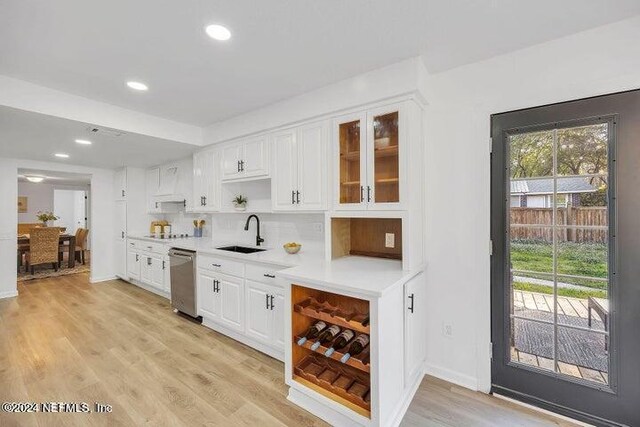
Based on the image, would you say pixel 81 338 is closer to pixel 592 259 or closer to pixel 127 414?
pixel 127 414

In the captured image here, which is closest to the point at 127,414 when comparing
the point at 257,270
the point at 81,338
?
the point at 257,270

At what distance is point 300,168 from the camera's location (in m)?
2.73

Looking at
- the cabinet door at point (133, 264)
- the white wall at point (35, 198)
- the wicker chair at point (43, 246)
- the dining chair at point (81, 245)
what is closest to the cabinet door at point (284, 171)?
the cabinet door at point (133, 264)

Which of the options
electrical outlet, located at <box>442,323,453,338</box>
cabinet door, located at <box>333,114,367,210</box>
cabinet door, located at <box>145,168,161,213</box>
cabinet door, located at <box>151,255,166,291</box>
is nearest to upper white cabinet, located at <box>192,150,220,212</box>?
A: cabinet door, located at <box>151,255,166,291</box>

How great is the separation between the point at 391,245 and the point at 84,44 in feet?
8.90

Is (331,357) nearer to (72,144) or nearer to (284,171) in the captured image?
(284,171)

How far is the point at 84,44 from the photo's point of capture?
6.10 ft

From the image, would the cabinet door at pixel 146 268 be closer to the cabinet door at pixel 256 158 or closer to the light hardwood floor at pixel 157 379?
the light hardwood floor at pixel 157 379

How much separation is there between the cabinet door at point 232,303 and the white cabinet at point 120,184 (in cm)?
369

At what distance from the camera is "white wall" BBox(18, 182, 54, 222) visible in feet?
29.2

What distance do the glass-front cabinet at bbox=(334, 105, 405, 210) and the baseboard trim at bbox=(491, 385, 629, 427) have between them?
1566mm

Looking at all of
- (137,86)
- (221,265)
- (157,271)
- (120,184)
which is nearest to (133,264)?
(157,271)

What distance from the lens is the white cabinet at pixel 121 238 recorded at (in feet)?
17.5

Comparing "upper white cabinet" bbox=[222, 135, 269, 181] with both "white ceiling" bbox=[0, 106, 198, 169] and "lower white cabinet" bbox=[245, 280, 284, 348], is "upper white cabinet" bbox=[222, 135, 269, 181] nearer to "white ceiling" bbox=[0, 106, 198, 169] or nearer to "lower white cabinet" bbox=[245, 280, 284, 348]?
"white ceiling" bbox=[0, 106, 198, 169]
